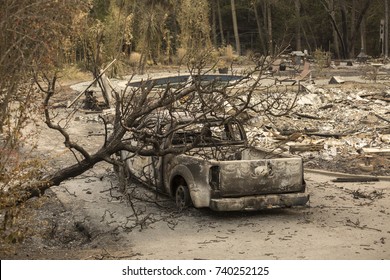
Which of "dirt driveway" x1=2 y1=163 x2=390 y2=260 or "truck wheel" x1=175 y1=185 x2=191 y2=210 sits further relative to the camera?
"truck wheel" x1=175 y1=185 x2=191 y2=210

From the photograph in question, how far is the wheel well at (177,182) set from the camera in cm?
1200

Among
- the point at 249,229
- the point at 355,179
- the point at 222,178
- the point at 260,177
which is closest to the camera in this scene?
the point at 249,229

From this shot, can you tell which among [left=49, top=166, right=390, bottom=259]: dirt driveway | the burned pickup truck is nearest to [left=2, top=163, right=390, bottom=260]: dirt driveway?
[left=49, top=166, right=390, bottom=259]: dirt driveway

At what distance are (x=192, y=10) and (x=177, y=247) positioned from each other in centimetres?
3824

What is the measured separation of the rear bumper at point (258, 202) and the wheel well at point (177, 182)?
2.92 feet

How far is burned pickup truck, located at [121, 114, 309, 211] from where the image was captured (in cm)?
1130

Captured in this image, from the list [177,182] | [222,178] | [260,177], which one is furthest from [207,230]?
[177,182]

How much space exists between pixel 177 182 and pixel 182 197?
1.17ft

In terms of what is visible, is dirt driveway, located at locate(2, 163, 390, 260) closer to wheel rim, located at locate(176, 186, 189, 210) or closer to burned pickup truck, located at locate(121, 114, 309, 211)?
wheel rim, located at locate(176, 186, 189, 210)

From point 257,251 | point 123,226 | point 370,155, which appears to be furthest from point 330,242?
point 370,155

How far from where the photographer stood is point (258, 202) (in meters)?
11.4

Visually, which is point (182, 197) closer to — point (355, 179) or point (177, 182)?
point (177, 182)

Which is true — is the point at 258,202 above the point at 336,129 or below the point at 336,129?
above
